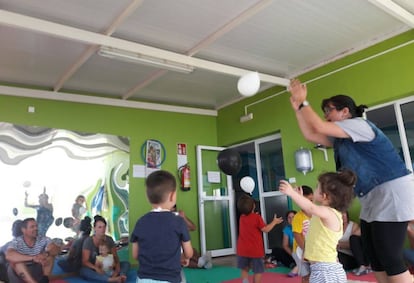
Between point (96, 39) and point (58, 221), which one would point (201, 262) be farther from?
point (96, 39)

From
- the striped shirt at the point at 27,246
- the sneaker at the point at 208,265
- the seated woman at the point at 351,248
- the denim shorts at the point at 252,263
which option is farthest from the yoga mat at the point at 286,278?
the striped shirt at the point at 27,246

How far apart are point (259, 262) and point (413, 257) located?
1.73m

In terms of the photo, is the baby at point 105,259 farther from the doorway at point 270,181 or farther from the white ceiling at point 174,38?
the doorway at point 270,181

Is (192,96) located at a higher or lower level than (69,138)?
higher

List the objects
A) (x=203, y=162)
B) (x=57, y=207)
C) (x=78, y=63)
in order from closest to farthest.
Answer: (x=78, y=63) → (x=57, y=207) → (x=203, y=162)

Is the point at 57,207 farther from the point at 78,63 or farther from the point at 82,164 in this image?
the point at 78,63

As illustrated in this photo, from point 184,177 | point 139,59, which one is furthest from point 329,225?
point 184,177

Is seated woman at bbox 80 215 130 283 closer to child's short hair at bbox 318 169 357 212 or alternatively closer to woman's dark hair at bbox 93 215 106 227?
woman's dark hair at bbox 93 215 106 227

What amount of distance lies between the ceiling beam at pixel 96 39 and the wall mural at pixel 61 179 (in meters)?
1.99

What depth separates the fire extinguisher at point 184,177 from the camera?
19.8 feet

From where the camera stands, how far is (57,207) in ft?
15.3

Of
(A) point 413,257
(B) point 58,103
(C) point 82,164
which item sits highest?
(B) point 58,103

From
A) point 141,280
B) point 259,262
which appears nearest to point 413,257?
point 259,262

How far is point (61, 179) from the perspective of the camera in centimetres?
478
